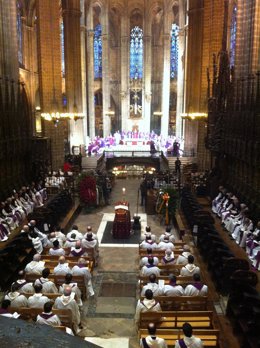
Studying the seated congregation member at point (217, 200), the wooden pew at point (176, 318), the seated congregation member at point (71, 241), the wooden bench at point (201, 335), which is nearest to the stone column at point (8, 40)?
the seated congregation member at point (71, 241)

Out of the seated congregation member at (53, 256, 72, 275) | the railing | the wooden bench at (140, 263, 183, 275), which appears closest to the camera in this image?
the seated congregation member at (53, 256, 72, 275)

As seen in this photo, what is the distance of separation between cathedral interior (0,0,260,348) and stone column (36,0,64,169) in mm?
67

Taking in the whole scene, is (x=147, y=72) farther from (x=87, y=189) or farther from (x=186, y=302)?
(x=186, y=302)

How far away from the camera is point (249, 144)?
585 inches

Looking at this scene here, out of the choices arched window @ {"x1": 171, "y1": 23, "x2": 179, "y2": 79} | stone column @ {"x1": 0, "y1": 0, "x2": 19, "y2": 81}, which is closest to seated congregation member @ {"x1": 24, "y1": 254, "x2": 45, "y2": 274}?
stone column @ {"x1": 0, "y1": 0, "x2": 19, "y2": 81}

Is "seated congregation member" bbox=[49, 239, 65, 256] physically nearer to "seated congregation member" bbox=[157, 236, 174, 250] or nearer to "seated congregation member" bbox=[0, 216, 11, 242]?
"seated congregation member" bbox=[0, 216, 11, 242]

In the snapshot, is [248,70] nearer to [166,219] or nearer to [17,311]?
[166,219]

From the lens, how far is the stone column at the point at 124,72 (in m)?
45.1

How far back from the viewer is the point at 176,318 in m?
7.14

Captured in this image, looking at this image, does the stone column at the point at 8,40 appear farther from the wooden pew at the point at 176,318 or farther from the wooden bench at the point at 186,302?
the wooden pew at the point at 176,318

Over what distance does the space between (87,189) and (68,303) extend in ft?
37.2

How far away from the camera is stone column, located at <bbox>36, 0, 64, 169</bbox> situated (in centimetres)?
2453

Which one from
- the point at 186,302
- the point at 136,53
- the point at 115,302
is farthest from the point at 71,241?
the point at 136,53

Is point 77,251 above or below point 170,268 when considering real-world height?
above
